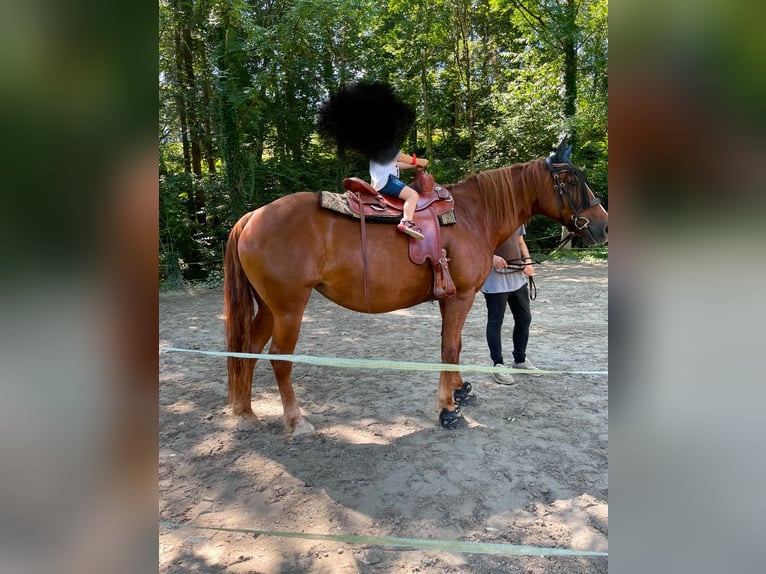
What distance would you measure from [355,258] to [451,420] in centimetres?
146

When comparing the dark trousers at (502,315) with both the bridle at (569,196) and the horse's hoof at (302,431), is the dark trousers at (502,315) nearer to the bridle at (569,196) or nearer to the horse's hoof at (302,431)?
the bridle at (569,196)

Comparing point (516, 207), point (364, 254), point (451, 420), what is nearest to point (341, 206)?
point (364, 254)

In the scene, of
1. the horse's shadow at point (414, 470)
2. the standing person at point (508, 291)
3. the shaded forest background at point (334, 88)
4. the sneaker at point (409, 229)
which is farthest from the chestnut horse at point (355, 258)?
the shaded forest background at point (334, 88)

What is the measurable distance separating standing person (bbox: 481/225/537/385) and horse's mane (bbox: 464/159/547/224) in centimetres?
49

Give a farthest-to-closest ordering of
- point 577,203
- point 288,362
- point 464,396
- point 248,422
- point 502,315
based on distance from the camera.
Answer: point 502,315 → point 464,396 → point 577,203 → point 248,422 → point 288,362

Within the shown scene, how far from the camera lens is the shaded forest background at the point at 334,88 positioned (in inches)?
466

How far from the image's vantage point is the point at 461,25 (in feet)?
53.3

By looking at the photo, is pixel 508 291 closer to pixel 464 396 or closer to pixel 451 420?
pixel 464 396

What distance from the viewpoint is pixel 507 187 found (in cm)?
384
